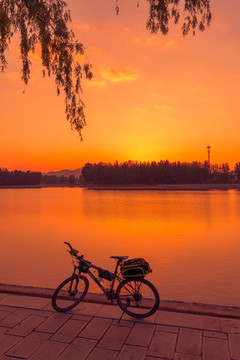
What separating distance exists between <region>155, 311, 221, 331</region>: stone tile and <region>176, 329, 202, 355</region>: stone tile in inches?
6.5

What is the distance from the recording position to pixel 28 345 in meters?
4.02

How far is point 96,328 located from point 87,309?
2.25 feet

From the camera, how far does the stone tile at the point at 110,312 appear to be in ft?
15.8

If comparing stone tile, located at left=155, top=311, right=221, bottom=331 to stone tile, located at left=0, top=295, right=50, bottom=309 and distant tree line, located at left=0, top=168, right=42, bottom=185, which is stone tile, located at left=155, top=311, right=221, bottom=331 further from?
distant tree line, located at left=0, top=168, right=42, bottom=185

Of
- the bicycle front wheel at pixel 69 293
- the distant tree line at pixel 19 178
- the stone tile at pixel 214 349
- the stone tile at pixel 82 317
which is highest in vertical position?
the distant tree line at pixel 19 178

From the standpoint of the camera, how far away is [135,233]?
58.2 feet

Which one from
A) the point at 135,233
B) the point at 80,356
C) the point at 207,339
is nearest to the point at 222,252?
the point at 135,233

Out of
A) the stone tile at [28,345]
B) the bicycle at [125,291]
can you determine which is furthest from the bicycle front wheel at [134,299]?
the stone tile at [28,345]

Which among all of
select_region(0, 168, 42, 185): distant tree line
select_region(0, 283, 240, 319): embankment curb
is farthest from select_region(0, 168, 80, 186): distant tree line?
select_region(0, 283, 240, 319): embankment curb

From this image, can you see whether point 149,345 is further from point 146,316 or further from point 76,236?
point 76,236

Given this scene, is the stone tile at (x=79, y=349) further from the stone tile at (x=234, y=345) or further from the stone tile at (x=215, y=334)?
the stone tile at (x=234, y=345)

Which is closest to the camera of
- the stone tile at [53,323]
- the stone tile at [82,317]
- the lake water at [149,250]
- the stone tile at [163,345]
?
the stone tile at [163,345]

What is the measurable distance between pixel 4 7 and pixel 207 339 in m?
7.25

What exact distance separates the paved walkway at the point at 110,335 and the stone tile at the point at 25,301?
0.07m
